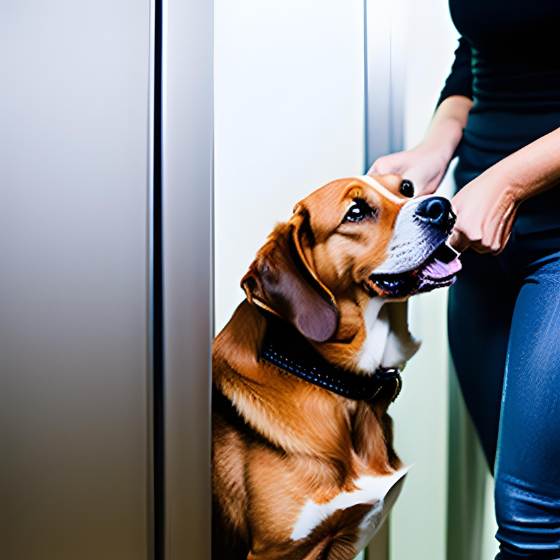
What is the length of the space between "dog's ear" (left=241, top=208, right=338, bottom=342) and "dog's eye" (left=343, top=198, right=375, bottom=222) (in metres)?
0.07

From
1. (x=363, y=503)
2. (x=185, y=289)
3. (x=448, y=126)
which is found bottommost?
(x=363, y=503)

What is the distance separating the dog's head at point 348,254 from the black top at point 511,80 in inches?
6.3

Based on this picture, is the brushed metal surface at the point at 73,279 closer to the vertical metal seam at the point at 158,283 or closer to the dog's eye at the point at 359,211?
the vertical metal seam at the point at 158,283

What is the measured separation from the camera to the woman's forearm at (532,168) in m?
1.06

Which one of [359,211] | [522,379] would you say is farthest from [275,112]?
[522,379]

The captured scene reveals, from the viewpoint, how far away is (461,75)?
120 centimetres

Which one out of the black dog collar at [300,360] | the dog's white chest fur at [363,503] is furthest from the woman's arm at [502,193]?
→ the dog's white chest fur at [363,503]

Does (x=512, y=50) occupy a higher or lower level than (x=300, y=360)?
higher

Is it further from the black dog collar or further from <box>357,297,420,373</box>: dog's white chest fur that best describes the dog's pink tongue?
the black dog collar

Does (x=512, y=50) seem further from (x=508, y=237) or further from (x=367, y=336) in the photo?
(x=367, y=336)

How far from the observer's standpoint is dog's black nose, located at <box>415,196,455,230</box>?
103cm

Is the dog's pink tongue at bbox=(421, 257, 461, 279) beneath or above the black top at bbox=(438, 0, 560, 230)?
beneath

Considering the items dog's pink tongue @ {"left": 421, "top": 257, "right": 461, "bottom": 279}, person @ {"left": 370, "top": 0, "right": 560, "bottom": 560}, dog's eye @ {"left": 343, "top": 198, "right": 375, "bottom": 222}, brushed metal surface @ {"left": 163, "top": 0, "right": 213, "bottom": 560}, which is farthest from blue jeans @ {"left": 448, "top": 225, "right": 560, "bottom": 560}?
brushed metal surface @ {"left": 163, "top": 0, "right": 213, "bottom": 560}

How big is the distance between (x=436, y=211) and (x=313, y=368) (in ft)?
0.89
